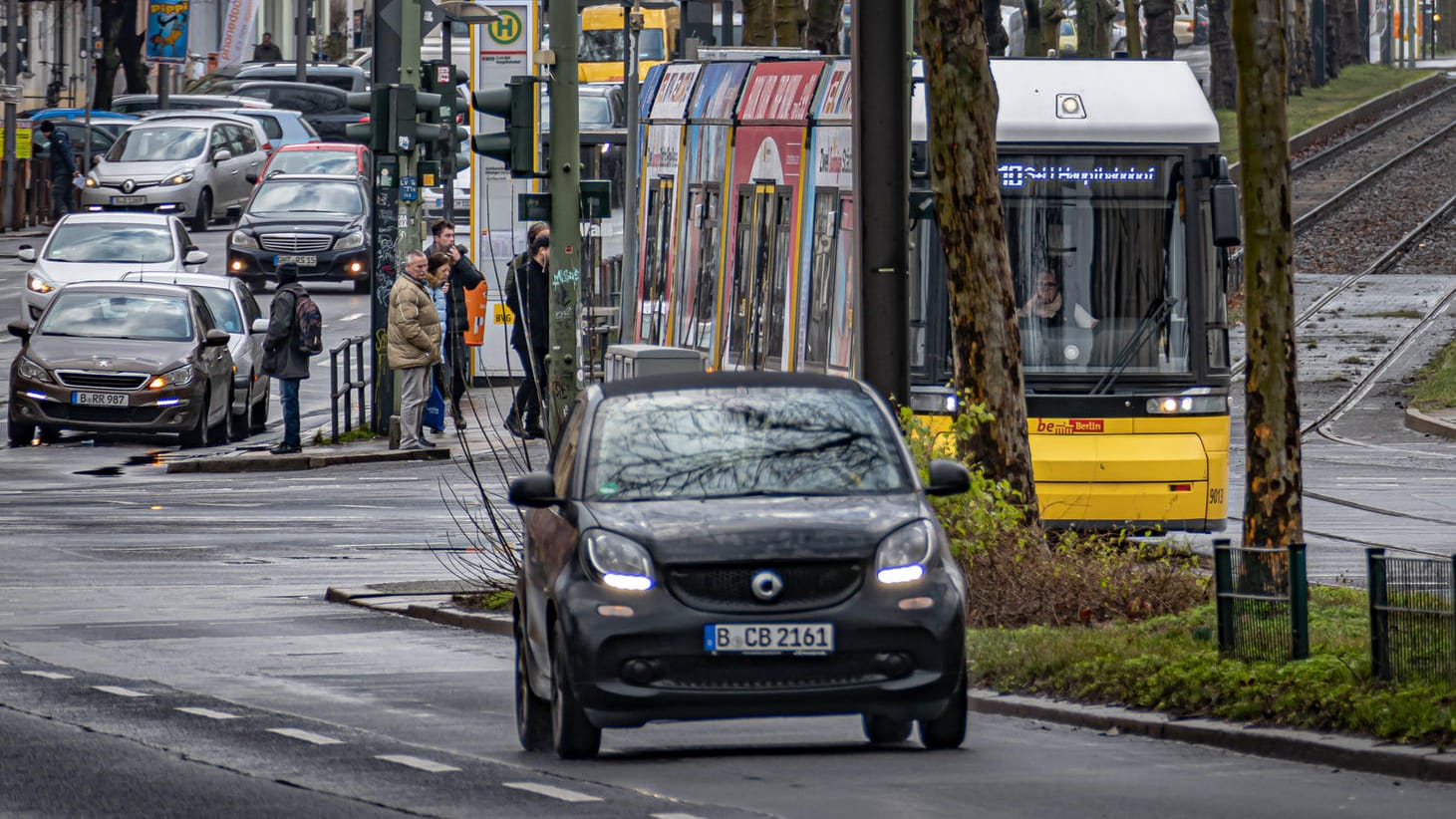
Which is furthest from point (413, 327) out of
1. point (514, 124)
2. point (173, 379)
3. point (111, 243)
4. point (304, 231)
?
point (304, 231)

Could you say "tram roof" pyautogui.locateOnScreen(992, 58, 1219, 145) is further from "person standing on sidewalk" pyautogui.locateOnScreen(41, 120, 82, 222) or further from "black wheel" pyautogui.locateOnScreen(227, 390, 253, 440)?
"person standing on sidewalk" pyautogui.locateOnScreen(41, 120, 82, 222)

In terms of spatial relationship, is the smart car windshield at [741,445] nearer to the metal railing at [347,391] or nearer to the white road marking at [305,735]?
the white road marking at [305,735]

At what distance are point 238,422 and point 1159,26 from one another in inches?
1522

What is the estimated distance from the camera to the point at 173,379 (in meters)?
29.2

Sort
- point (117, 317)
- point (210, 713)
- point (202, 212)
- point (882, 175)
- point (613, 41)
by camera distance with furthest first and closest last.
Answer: point (202, 212)
point (613, 41)
point (117, 317)
point (882, 175)
point (210, 713)

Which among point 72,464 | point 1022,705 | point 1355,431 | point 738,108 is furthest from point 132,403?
point 1022,705

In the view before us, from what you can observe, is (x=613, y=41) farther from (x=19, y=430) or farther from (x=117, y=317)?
(x=19, y=430)

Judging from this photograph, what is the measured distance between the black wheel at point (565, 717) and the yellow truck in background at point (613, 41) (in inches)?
1094

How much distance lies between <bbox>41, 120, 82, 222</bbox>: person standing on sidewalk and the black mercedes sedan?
34.3ft

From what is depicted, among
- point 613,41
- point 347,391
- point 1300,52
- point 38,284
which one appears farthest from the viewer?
point 1300,52

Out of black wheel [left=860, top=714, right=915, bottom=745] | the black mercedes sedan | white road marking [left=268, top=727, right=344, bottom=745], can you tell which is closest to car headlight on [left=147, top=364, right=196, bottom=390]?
the black mercedes sedan

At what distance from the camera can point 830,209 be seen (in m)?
20.4

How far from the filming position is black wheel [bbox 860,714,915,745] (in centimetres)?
1134

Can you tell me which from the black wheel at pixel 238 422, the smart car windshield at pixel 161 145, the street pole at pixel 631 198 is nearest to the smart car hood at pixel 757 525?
the street pole at pixel 631 198
